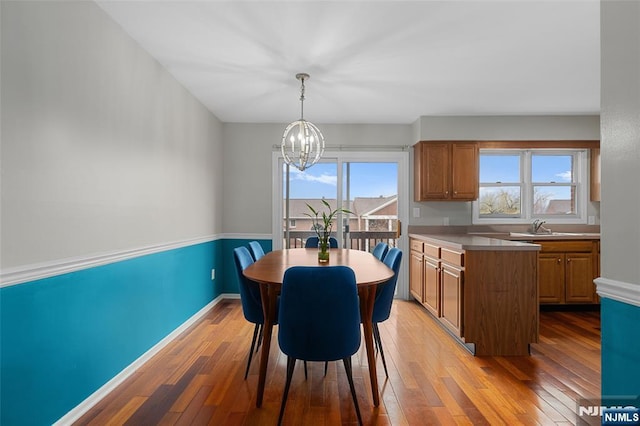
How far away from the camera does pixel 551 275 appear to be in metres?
4.09

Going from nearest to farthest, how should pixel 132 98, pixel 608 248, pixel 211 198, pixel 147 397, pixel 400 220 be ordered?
pixel 608 248
pixel 147 397
pixel 132 98
pixel 211 198
pixel 400 220

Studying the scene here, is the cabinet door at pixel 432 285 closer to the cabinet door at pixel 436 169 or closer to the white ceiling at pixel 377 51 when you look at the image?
the cabinet door at pixel 436 169

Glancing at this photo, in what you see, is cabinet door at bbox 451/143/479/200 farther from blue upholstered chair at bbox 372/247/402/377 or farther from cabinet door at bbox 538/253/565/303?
blue upholstered chair at bbox 372/247/402/377

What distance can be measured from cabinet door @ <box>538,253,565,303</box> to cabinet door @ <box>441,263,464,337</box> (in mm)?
1526

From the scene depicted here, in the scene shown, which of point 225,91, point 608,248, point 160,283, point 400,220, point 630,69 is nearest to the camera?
point 630,69

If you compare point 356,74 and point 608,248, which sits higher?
point 356,74

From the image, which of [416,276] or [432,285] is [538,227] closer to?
[416,276]

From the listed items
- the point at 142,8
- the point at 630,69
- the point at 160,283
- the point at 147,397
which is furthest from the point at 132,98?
the point at 630,69

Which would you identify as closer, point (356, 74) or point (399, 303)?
point (356, 74)

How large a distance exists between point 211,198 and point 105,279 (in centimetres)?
222

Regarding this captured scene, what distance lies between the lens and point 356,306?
183 cm

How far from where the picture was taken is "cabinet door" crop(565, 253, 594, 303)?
408cm

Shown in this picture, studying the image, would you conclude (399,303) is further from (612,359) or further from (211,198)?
(612,359)

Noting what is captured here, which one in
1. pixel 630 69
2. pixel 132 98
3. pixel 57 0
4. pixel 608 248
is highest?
pixel 57 0
